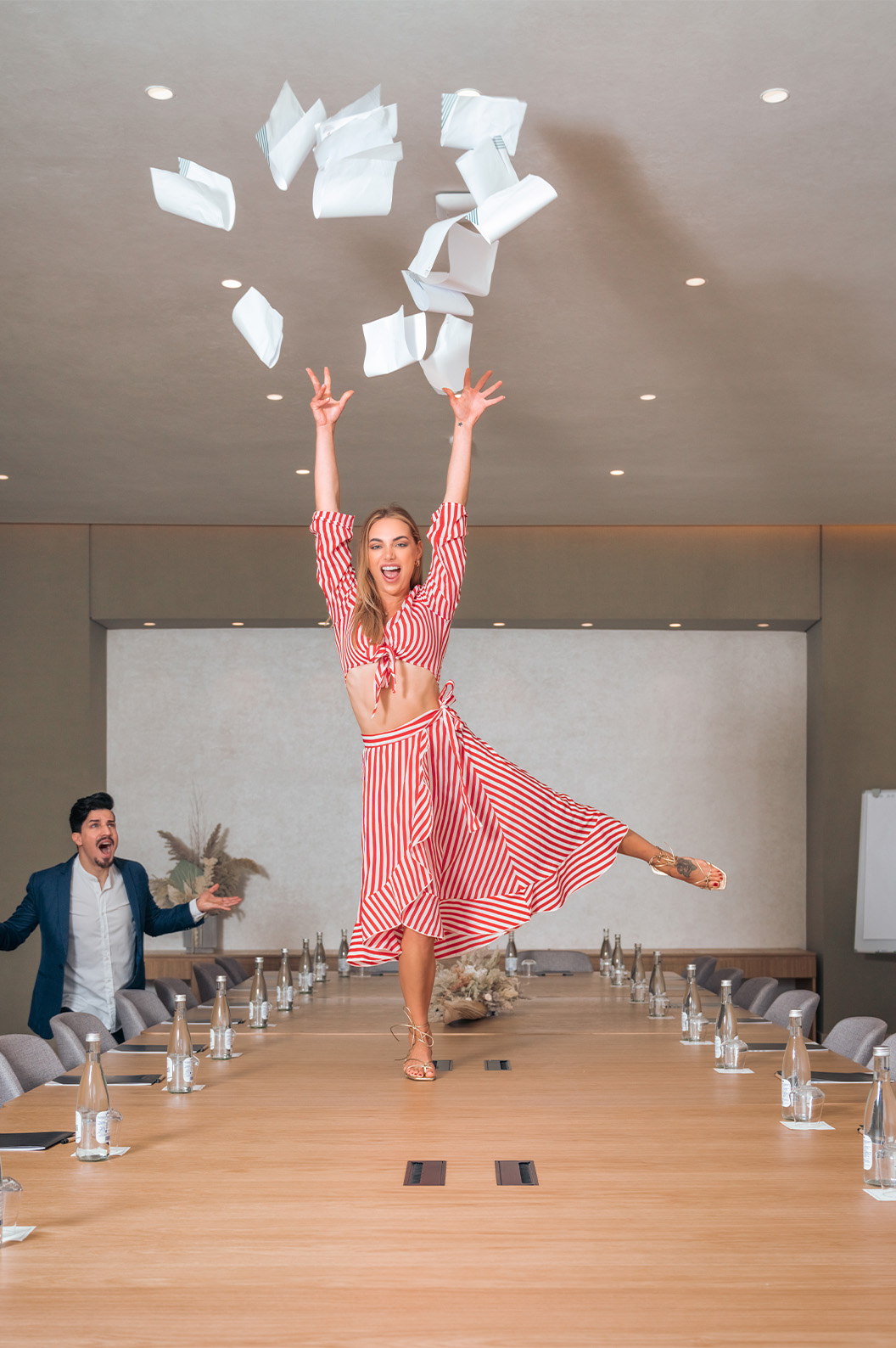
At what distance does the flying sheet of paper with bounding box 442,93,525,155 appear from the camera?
276cm

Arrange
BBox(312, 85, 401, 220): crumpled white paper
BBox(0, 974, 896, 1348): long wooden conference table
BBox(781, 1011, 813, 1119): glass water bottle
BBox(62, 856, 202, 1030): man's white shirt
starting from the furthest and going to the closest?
BBox(62, 856, 202, 1030): man's white shirt
BBox(312, 85, 401, 220): crumpled white paper
BBox(781, 1011, 813, 1119): glass water bottle
BBox(0, 974, 896, 1348): long wooden conference table

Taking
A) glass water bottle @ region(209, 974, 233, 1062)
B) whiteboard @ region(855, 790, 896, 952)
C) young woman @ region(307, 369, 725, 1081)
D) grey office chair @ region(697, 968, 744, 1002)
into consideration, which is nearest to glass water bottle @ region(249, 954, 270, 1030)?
glass water bottle @ region(209, 974, 233, 1062)

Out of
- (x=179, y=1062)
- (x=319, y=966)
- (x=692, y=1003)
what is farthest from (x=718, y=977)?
(x=179, y=1062)

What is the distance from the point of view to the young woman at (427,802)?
2.99 m

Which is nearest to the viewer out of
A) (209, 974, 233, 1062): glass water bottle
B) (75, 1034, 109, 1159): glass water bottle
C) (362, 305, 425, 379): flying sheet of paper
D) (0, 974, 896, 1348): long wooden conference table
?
(0, 974, 896, 1348): long wooden conference table

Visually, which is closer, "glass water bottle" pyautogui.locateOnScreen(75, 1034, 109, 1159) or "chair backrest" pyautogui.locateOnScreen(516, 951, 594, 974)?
"glass water bottle" pyautogui.locateOnScreen(75, 1034, 109, 1159)

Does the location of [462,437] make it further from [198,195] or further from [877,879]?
[877,879]

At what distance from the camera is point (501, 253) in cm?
413

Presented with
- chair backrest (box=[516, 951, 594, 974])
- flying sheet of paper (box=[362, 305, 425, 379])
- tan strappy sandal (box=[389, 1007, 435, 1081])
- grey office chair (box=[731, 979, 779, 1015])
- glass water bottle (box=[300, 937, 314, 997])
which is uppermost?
flying sheet of paper (box=[362, 305, 425, 379])

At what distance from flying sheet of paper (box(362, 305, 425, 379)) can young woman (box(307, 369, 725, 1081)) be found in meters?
0.25

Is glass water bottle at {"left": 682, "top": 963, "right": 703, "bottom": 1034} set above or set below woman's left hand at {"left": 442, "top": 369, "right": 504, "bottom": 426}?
below

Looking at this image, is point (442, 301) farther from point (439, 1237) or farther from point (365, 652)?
point (439, 1237)

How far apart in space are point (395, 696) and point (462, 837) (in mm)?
407

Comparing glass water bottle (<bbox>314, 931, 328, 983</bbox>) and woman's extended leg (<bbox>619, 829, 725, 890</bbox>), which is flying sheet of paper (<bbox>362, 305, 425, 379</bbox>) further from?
glass water bottle (<bbox>314, 931, 328, 983</bbox>)
